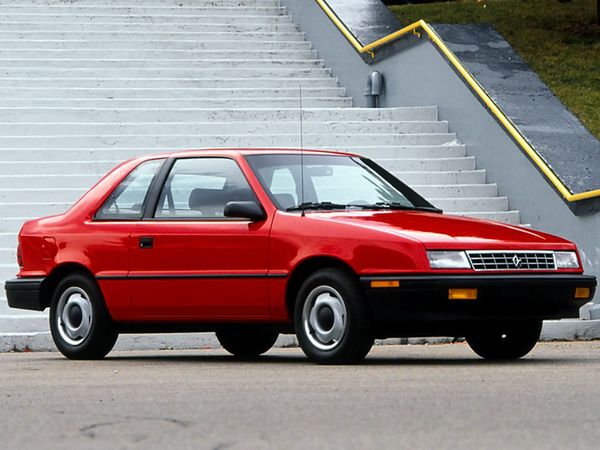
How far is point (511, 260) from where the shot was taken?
1070cm

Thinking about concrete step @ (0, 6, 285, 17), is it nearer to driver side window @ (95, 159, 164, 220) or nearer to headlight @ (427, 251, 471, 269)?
driver side window @ (95, 159, 164, 220)

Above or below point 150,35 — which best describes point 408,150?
below

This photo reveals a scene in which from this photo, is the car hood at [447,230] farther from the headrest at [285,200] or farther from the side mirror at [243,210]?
the side mirror at [243,210]

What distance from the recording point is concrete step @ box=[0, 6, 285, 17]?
23.9m

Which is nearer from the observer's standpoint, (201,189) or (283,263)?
(283,263)

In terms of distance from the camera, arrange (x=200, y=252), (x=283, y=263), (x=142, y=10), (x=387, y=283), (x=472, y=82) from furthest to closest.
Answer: (x=142, y=10)
(x=472, y=82)
(x=200, y=252)
(x=283, y=263)
(x=387, y=283)

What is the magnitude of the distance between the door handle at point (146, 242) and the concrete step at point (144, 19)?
11.9 metres

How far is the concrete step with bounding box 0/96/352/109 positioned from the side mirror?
8440 millimetres

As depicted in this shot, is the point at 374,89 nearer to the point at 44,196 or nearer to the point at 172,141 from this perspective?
the point at 172,141

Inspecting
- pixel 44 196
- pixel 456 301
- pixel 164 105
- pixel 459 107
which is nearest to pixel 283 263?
pixel 456 301

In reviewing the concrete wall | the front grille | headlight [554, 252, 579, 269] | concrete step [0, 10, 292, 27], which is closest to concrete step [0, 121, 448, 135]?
the concrete wall

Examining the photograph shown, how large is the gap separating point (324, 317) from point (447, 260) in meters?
0.87

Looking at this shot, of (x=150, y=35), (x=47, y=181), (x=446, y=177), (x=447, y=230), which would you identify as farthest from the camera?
(x=150, y=35)

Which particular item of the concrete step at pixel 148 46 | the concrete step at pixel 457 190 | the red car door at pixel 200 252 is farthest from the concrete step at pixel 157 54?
the red car door at pixel 200 252
